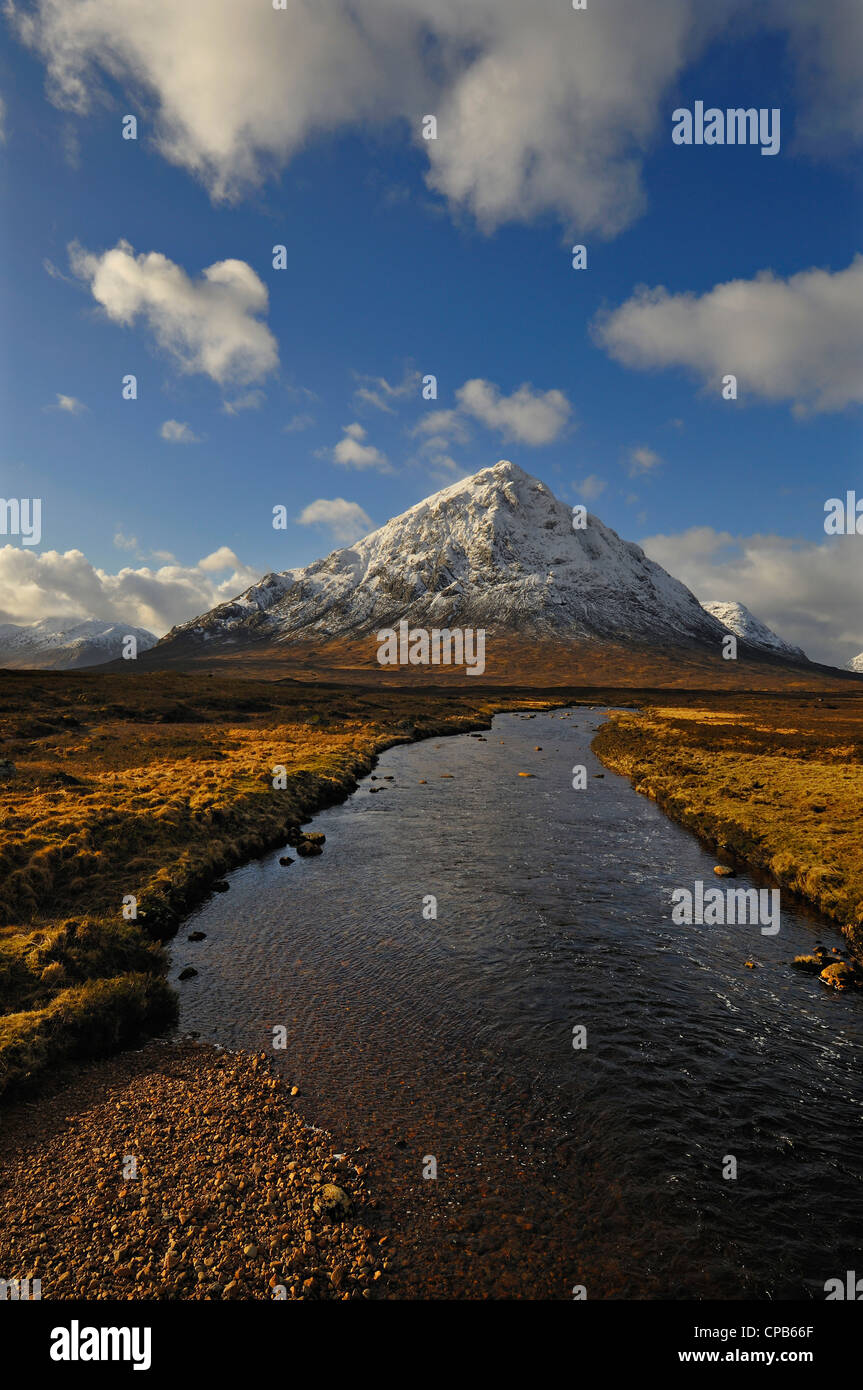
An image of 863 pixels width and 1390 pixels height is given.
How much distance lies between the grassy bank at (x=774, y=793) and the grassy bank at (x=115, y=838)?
89.7 ft

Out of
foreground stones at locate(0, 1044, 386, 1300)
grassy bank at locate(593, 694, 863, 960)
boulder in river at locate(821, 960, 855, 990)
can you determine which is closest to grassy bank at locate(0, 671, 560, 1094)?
foreground stones at locate(0, 1044, 386, 1300)

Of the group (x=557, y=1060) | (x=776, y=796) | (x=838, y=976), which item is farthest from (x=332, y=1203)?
(x=776, y=796)

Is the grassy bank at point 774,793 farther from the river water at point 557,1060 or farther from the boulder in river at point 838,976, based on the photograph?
the boulder in river at point 838,976

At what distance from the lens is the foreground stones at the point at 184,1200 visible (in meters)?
9.93

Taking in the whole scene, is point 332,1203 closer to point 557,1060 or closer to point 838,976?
point 557,1060

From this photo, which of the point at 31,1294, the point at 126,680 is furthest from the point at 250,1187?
the point at 126,680

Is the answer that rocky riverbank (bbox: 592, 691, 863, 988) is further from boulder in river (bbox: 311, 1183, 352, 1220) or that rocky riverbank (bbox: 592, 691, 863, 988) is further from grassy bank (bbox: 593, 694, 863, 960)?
boulder in river (bbox: 311, 1183, 352, 1220)

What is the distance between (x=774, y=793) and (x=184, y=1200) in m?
42.6

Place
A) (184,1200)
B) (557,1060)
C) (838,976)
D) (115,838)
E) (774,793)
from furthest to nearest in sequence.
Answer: (774,793) → (115,838) → (838,976) → (557,1060) → (184,1200)

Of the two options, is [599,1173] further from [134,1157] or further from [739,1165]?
[134,1157]

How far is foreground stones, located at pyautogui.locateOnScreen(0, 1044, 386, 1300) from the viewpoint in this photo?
993 cm

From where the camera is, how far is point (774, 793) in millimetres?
41406

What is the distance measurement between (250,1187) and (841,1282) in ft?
37.3

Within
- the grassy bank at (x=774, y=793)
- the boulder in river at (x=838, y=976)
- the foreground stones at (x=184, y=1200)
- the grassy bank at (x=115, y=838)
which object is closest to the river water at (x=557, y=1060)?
the boulder in river at (x=838, y=976)
